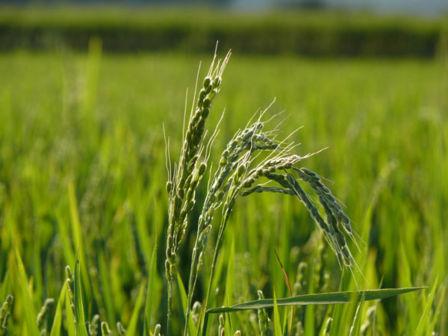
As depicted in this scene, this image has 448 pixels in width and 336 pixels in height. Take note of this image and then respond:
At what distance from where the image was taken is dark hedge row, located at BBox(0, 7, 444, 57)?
25312 mm

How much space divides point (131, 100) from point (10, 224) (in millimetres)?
3747

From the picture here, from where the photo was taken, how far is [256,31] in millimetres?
26734

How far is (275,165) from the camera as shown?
48cm

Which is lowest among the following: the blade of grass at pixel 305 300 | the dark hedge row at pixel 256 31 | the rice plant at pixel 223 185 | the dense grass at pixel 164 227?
the dense grass at pixel 164 227

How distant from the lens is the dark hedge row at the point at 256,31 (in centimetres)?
2531

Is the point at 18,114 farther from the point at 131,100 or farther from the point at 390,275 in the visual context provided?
the point at 390,275

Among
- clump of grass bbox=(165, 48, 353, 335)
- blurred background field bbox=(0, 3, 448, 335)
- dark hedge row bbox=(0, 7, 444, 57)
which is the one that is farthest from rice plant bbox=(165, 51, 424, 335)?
dark hedge row bbox=(0, 7, 444, 57)

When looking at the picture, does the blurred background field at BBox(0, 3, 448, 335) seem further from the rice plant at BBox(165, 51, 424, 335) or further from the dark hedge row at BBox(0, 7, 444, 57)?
the dark hedge row at BBox(0, 7, 444, 57)

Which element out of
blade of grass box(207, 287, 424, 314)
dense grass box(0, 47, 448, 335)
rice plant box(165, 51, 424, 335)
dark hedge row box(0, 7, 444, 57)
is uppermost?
dark hedge row box(0, 7, 444, 57)

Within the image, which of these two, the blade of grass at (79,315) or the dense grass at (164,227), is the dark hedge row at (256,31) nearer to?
the dense grass at (164,227)

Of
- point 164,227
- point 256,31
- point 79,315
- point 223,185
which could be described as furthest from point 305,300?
point 256,31

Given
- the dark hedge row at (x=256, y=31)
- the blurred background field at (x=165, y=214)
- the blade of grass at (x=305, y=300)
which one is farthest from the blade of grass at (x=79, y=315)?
the dark hedge row at (x=256, y=31)

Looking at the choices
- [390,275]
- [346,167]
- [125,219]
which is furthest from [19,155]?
[390,275]

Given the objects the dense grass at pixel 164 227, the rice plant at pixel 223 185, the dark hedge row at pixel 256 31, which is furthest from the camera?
the dark hedge row at pixel 256 31
